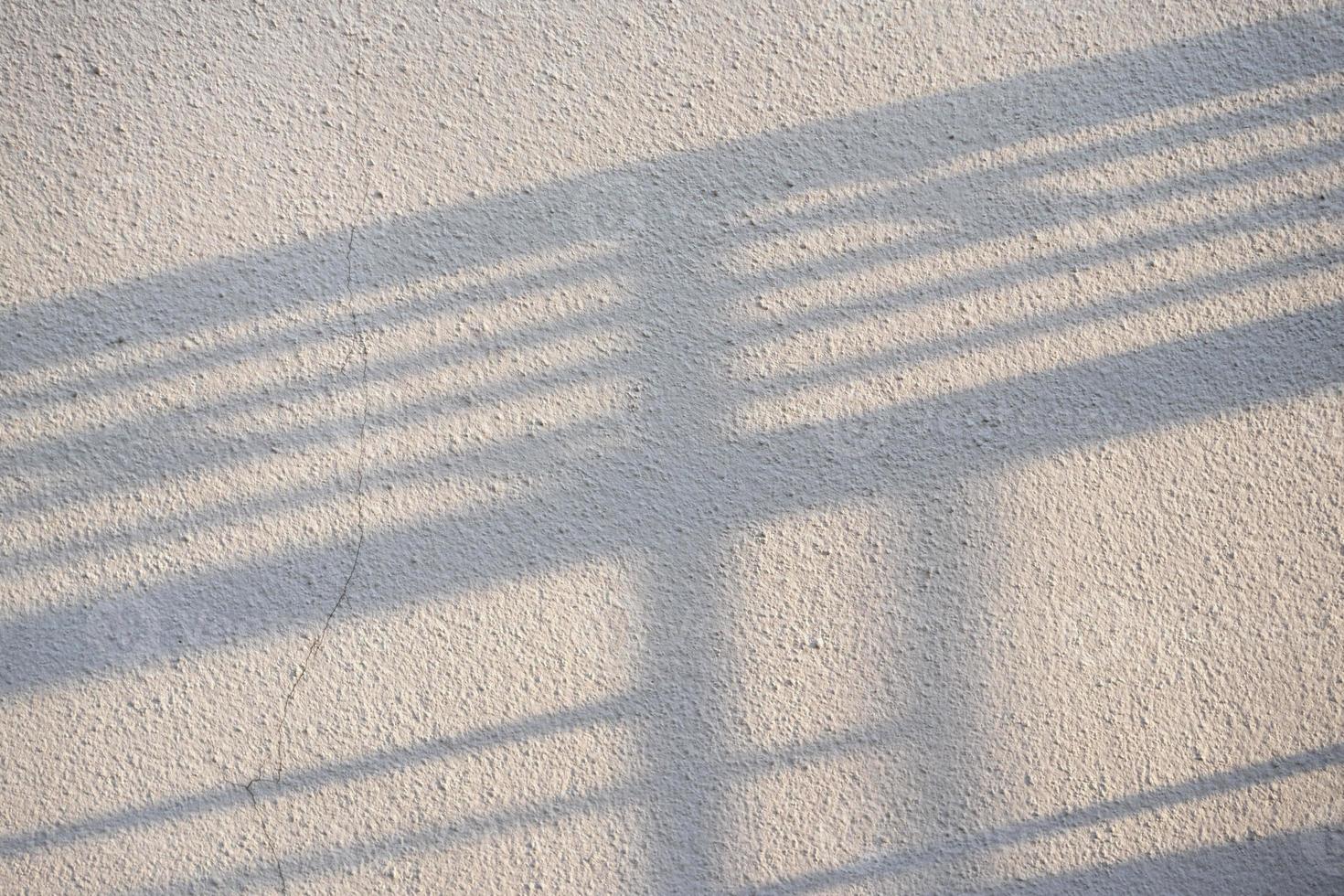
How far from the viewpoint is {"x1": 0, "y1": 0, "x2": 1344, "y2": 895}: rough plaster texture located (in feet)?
7.91

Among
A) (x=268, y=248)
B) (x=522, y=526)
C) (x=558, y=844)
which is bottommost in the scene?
(x=558, y=844)

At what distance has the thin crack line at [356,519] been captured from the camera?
2.39 m

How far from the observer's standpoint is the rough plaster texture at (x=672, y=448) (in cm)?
241

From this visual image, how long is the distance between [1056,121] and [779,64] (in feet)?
2.27

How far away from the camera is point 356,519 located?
243 cm

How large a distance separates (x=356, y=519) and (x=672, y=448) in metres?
0.77

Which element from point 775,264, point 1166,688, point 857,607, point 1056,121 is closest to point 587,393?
point 775,264

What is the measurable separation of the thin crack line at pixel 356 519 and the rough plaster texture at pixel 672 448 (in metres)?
0.01

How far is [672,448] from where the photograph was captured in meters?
2.46

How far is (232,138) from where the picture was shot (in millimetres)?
2473

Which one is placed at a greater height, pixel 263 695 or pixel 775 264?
pixel 775 264

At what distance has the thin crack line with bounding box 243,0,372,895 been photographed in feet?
7.86

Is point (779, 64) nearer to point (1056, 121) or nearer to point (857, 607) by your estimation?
point (1056, 121)

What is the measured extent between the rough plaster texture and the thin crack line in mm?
12
